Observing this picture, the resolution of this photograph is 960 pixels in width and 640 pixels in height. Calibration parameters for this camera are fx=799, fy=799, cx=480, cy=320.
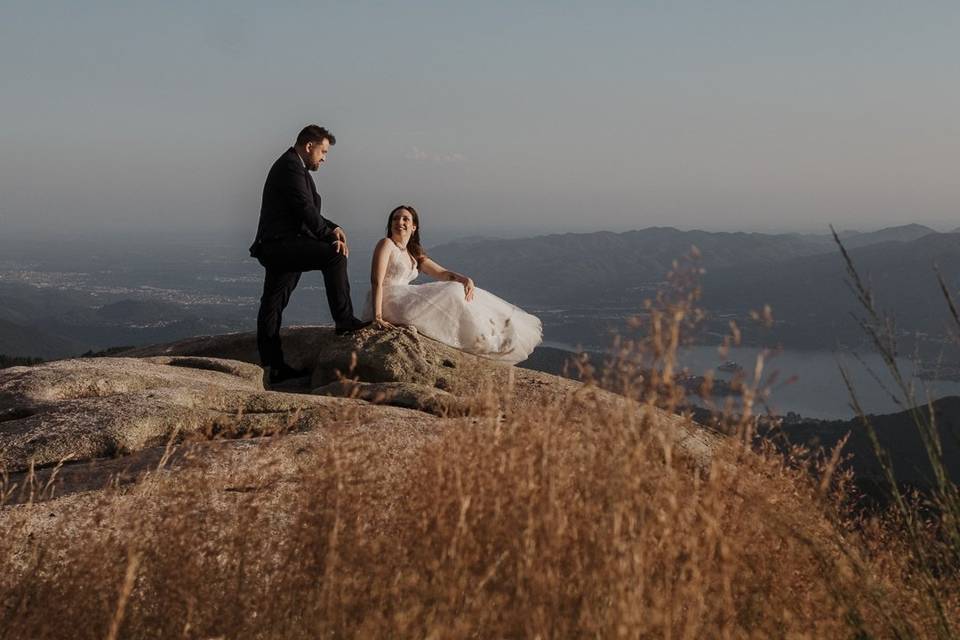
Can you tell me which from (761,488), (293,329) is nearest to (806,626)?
(761,488)

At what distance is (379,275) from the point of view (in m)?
9.88

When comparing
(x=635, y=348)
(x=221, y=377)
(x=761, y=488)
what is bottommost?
(x=221, y=377)

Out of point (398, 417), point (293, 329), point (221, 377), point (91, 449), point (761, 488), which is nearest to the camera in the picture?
point (761, 488)

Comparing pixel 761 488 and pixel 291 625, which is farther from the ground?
pixel 761 488

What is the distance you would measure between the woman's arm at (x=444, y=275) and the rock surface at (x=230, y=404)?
86cm

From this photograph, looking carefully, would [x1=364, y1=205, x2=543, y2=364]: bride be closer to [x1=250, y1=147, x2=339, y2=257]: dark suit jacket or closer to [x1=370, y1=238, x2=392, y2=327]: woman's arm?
[x1=370, y1=238, x2=392, y2=327]: woman's arm

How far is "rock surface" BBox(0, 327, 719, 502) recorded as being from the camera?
15.3 feet

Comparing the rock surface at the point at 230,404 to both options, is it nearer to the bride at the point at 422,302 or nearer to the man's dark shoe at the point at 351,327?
the man's dark shoe at the point at 351,327

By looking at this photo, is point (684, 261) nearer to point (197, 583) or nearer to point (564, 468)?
point (564, 468)

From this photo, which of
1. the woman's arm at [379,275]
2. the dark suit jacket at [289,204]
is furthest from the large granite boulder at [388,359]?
the dark suit jacket at [289,204]

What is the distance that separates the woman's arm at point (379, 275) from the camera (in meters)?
9.84

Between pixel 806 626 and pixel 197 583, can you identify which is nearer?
pixel 806 626

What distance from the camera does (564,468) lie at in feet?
9.27

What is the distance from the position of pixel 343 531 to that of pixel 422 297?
7278mm
